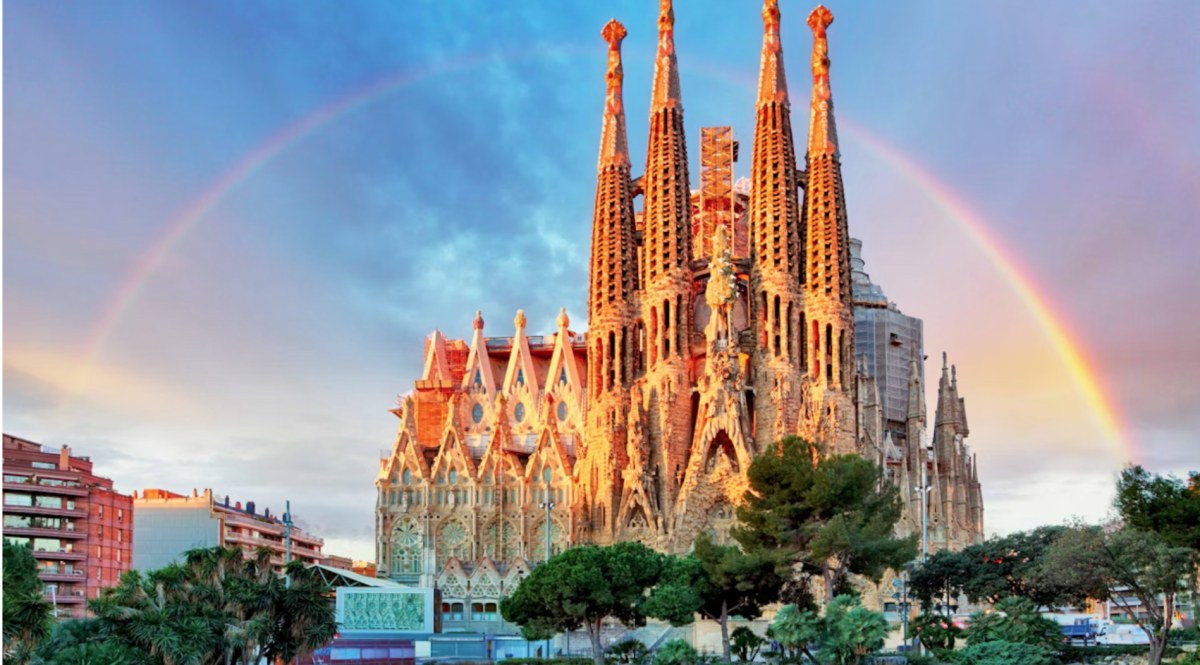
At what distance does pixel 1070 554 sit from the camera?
41.4 m

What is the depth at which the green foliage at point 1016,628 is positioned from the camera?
131ft

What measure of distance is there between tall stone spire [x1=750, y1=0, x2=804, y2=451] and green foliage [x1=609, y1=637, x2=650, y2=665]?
27.4 metres

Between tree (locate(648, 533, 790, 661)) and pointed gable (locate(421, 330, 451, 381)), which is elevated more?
pointed gable (locate(421, 330, 451, 381))

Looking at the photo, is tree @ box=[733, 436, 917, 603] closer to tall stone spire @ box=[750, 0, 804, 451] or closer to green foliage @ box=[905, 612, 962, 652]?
green foliage @ box=[905, 612, 962, 652]

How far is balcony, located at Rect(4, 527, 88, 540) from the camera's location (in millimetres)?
67375

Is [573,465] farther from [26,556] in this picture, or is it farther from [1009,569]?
[26,556]

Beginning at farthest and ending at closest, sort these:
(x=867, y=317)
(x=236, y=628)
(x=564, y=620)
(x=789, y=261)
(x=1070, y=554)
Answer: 1. (x=867, y=317)
2. (x=789, y=261)
3. (x=564, y=620)
4. (x=1070, y=554)
5. (x=236, y=628)

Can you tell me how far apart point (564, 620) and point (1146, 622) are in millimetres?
21845

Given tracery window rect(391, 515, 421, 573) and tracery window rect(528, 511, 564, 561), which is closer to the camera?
tracery window rect(528, 511, 564, 561)

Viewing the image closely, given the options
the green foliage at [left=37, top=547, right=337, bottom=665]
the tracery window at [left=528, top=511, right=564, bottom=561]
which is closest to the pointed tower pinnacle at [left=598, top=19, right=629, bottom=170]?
the tracery window at [left=528, top=511, right=564, bottom=561]

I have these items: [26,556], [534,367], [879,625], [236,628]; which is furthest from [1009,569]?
[534,367]

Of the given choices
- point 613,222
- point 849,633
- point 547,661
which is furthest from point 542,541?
point 849,633

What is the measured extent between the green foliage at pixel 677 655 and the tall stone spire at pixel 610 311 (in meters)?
31.2

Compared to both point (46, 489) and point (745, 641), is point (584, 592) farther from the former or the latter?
point (46, 489)
